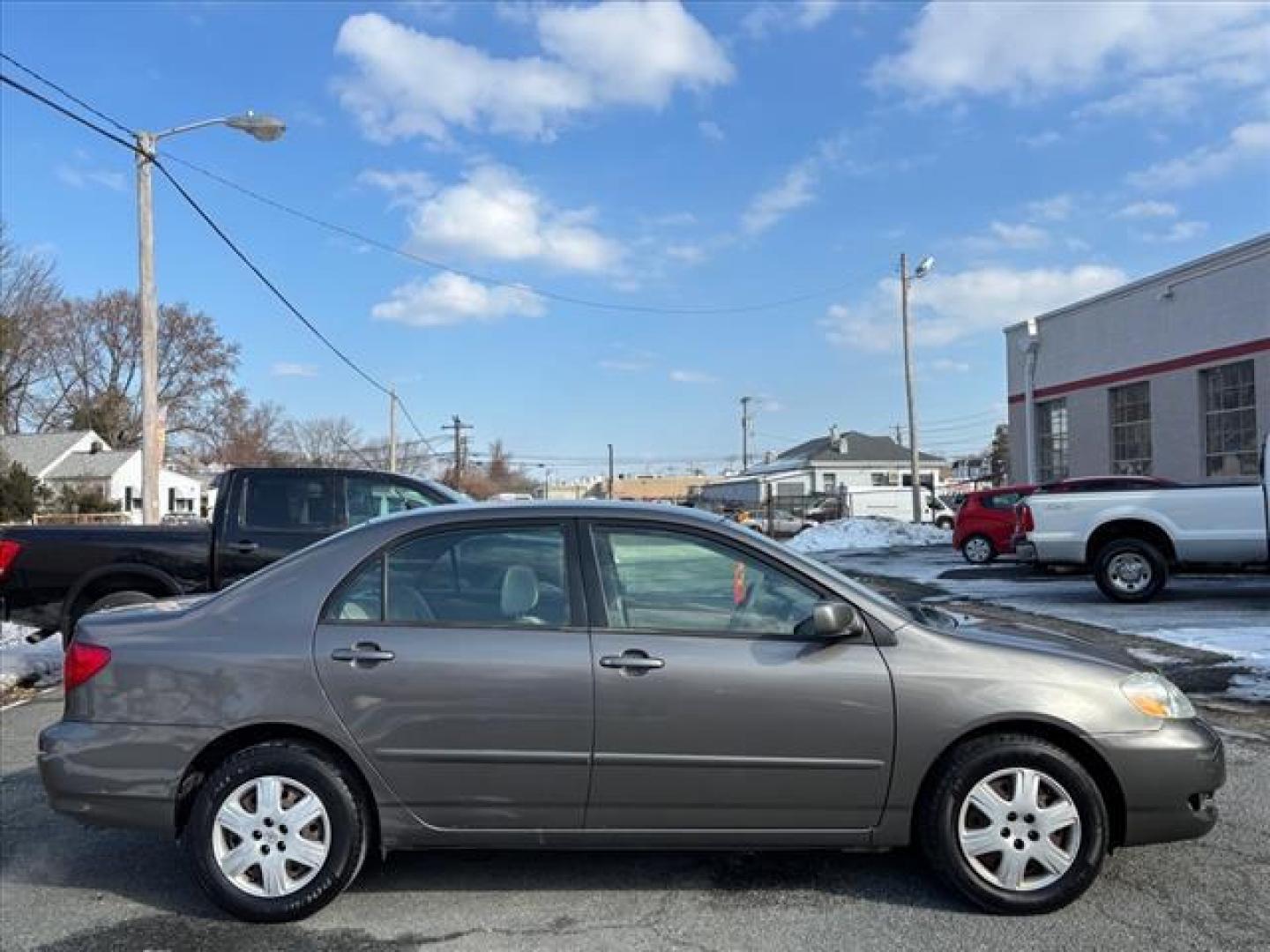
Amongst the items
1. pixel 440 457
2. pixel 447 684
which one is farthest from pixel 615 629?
pixel 440 457

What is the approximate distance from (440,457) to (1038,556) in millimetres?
87771

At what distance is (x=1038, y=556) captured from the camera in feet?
41.6

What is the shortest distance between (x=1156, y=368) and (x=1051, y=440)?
514 cm

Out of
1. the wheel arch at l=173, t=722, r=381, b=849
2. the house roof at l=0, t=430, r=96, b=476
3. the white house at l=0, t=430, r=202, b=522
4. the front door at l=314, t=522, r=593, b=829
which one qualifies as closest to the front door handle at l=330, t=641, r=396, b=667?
the front door at l=314, t=522, r=593, b=829

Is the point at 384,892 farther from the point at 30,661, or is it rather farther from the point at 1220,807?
the point at 30,661

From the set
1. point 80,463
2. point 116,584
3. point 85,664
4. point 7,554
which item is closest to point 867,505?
point 116,584

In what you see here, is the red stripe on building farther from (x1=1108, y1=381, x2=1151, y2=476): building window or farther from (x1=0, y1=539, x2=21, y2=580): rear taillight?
(x1=0, y1=539, x2=21, y2=580): rear taillight

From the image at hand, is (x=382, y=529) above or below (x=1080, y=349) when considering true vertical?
below

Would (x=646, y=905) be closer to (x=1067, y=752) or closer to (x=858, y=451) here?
(x=1067, y=752)

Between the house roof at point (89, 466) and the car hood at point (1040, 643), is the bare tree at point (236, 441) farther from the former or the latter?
the car hood at point (1040, 643)

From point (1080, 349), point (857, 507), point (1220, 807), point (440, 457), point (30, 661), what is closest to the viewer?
point (1220, 807)

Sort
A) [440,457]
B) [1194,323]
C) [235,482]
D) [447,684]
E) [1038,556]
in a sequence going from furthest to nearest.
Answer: [440,457], [1194,323], [1038,556], [235,482], [447,684]

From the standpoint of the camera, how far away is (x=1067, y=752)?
3.85 m

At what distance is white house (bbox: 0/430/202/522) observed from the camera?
59.4 metres
